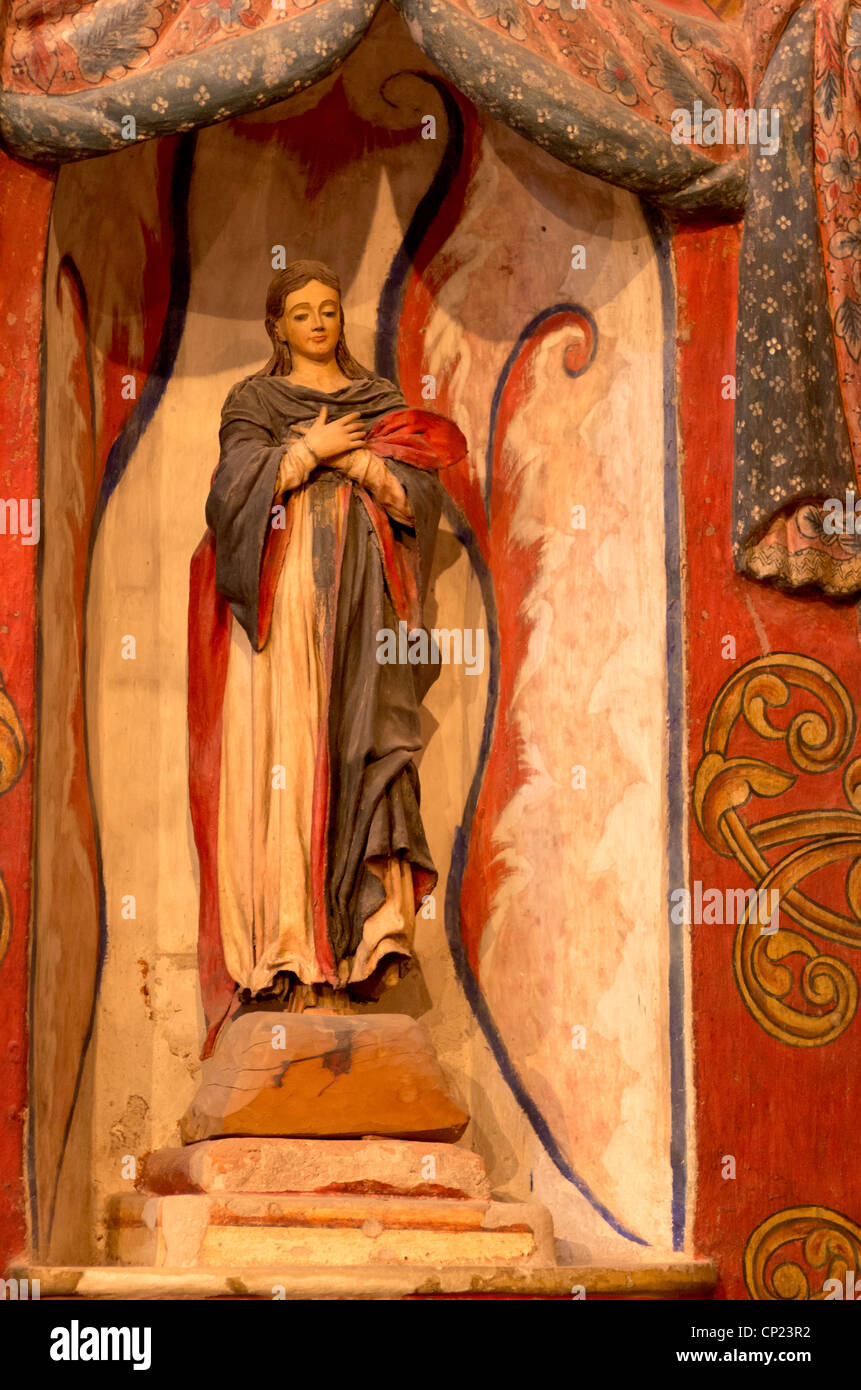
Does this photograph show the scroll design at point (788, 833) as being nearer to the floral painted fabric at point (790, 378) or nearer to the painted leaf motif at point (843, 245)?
the floral painted fabric at point (790, 378)

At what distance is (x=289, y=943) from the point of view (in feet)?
16.0

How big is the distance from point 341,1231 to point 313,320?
1844 millimetres

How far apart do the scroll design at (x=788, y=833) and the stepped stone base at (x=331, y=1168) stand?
644mm

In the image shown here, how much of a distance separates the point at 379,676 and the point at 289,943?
0.55m

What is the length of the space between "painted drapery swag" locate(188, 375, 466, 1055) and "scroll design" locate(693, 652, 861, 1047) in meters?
0.60

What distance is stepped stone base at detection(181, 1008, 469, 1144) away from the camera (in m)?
4.70

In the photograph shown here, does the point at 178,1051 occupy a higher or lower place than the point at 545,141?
lower

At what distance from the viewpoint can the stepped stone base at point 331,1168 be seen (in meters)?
4.61

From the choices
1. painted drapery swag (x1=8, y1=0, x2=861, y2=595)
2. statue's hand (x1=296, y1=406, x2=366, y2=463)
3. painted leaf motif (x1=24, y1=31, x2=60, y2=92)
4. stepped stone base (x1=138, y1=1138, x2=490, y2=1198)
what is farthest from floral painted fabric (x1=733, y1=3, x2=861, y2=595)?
painted leaf motif (x1=24, y1=31, x2=60, y2=92)

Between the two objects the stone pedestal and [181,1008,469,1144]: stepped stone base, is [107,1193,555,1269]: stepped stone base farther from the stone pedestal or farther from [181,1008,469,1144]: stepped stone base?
[181,1008,469,1144]: stepped stone base
